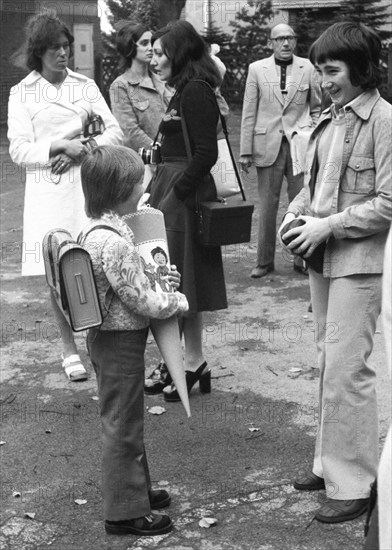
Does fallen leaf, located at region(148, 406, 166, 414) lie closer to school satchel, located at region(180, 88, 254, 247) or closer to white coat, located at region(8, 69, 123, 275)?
school satchel, located at region(180, 88, 254, 247)

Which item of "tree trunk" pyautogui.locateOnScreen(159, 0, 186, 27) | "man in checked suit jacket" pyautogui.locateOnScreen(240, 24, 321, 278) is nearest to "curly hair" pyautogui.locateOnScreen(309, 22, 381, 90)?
"man in checked suit jacket" pyautogui.locateOnScreen(240, 24, 321, 278)

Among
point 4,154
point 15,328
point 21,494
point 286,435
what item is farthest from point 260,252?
point 4,154

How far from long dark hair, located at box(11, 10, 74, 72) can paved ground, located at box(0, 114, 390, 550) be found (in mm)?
1942

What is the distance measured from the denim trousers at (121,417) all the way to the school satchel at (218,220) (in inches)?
60.5

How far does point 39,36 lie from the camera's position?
597 cm

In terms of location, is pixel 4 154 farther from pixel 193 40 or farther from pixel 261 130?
pixel 193 40

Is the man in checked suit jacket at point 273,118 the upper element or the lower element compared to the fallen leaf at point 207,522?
upper

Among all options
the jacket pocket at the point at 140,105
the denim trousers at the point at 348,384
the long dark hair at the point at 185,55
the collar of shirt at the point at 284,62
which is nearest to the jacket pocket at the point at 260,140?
the collar of shirt at the point at 284,62

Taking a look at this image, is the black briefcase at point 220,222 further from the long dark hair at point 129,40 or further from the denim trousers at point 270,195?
the denim trousers at point 270,195

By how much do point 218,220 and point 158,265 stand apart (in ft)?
4.71

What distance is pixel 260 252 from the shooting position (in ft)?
28.9

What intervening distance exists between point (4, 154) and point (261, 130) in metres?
10.2

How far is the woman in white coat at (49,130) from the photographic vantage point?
599 centimetres

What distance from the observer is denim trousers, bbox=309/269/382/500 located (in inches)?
166
